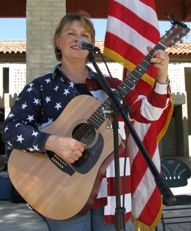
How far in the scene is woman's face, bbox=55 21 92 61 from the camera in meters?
2.12

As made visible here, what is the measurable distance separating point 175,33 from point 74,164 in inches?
29.5

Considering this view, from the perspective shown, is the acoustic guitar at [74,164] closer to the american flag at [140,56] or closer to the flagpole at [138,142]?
the flagpole at [138,142]

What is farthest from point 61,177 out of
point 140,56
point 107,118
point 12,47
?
point 12,47

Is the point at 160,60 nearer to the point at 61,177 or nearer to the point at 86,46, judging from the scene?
the point at 86,46

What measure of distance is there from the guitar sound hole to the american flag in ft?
2.43

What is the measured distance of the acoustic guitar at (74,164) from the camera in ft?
6.33

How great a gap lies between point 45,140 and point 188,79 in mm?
19910

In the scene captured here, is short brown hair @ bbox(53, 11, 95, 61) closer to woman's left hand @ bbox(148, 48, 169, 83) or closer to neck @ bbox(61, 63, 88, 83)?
neck @ bbox(61, 63, 88, 83)

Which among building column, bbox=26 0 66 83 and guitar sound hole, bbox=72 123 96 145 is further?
building column, bbox=26 0 66 83

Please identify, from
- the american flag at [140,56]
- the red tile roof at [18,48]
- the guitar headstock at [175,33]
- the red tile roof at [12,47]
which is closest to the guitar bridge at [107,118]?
the guitar headstock at [175,33]

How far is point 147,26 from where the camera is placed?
10.6ft

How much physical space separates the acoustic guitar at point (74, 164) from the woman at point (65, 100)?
0.17 ft

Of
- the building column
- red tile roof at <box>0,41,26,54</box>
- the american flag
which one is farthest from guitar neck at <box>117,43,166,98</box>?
red tile roof at <box>0,41,26,54</box>

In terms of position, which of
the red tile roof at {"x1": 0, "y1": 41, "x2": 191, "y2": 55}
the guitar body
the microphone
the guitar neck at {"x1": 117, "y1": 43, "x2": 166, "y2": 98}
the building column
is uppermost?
the red tile roof at {"x1": 0, "y1": 41, "x2": 191, "y2": 55}
